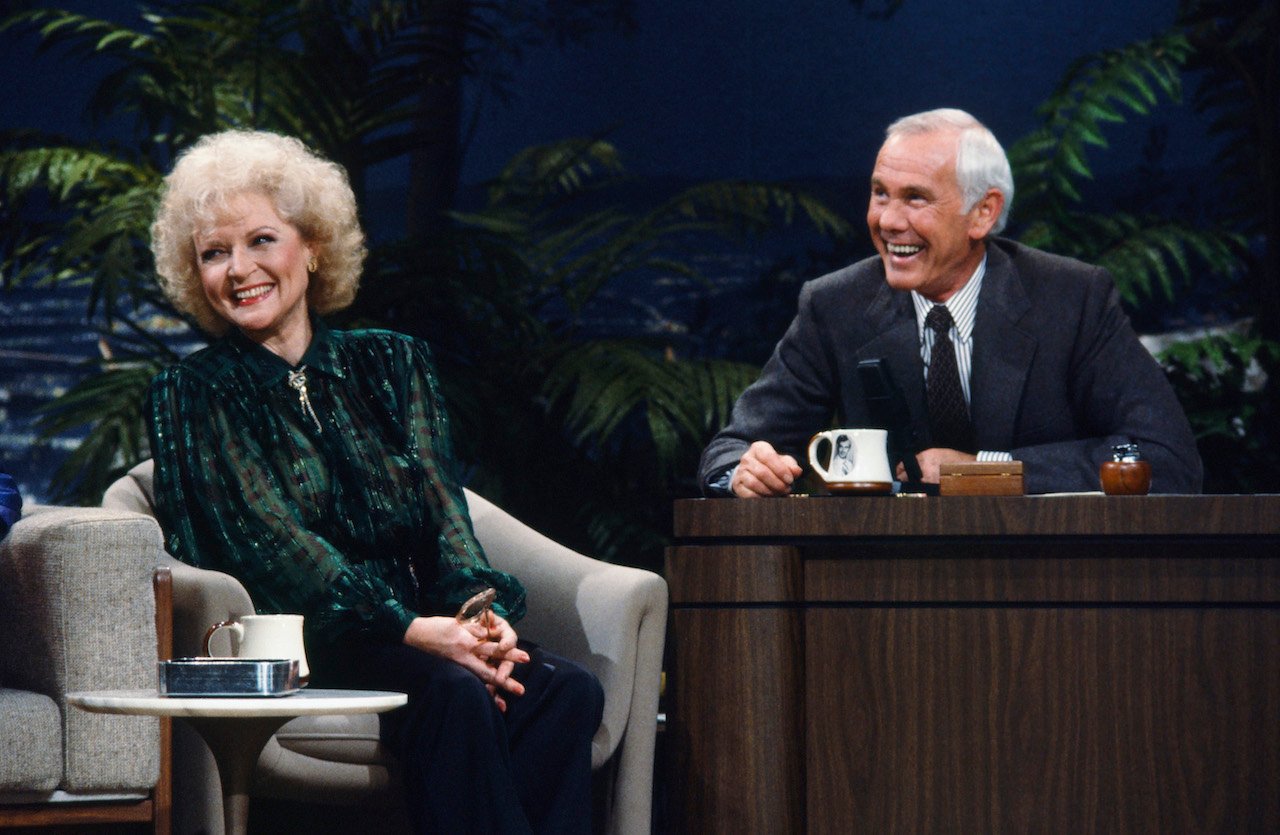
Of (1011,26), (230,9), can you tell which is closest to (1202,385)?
(1011,26)

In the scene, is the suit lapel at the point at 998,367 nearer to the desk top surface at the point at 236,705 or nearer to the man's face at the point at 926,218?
the man's face at the point at 926,218

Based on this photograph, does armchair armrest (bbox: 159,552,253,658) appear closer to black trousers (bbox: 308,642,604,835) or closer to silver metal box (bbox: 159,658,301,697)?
black trousers (bbox: 308,642,604,835)

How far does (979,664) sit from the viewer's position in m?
2.07

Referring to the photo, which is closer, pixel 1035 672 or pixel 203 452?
pixel 1035 672

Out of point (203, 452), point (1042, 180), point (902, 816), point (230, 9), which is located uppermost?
point (230, 9)

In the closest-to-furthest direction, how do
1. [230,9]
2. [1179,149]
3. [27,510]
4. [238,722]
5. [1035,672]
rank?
[238,722]
[1035,672]
[27,510]
[230,9]
[1179,149]

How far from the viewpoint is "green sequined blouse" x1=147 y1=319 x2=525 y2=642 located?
2379 millimetres

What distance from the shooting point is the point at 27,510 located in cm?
261

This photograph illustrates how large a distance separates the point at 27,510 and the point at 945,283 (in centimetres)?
168

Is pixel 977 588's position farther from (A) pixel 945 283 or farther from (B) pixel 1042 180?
(B) pixel 1042 180

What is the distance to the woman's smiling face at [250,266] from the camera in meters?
2.54

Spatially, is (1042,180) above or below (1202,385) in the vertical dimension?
above

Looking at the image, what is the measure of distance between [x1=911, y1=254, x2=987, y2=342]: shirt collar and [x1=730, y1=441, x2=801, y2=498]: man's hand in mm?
678

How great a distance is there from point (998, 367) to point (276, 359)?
1.27 m
